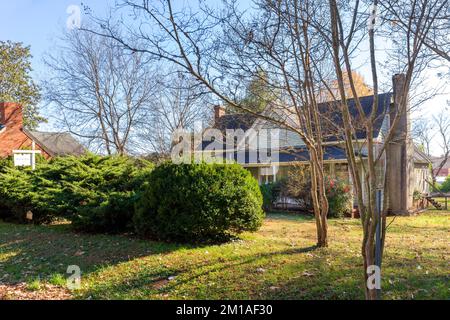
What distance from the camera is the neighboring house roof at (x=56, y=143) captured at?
2399cm

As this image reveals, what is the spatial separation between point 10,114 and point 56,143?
519 cm

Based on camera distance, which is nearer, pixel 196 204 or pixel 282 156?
pixel 196 204

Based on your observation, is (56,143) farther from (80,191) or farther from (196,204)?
(196,204)

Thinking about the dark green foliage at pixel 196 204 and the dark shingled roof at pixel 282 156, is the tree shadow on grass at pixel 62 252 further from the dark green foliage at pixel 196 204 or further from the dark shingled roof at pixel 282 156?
the dark shingled roof at pixel 282 156

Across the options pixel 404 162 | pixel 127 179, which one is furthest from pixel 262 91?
pixel 404 162

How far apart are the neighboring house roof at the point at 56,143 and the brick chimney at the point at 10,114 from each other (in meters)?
2.00

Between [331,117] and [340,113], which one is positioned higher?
[340,113]

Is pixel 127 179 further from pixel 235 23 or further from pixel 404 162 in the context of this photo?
pixel 404 162

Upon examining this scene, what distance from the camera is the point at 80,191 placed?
27.6 ft

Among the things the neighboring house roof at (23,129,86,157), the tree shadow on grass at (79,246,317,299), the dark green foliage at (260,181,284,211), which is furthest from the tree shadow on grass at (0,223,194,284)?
the neighboring house roof at (23,129,86,157)

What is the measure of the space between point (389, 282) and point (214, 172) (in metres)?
3.55

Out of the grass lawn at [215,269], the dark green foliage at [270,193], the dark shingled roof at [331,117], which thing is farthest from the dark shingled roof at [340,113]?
the dark green foliage at [270,193]

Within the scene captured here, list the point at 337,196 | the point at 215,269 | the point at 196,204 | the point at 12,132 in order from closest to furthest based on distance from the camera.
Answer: the point at 215,269 → the point at 196,204 → the point at 337,196 → the point at 12,132

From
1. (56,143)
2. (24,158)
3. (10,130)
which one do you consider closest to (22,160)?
(24,158)
